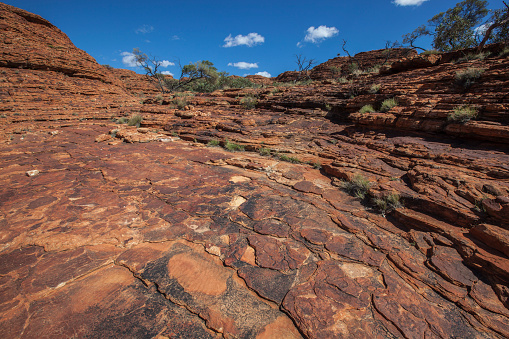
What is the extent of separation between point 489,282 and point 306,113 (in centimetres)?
831

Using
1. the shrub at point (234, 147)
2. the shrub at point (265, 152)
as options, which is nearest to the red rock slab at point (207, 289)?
the shrub at point (265, 152)

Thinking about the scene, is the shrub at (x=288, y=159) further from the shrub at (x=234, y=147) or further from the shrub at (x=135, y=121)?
the shrub at (x=135, y=121)

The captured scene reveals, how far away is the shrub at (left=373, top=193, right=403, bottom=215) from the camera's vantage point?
11.2 ft

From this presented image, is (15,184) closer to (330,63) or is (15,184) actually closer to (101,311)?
(101,311)

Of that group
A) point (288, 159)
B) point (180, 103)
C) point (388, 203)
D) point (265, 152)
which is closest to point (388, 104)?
point (288, 159)

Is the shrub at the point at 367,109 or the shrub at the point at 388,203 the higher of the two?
the shrub at the point at 367,109

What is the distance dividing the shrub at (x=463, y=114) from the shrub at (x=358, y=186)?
321cm

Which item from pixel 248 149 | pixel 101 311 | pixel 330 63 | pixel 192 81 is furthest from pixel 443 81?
pixel 192 81

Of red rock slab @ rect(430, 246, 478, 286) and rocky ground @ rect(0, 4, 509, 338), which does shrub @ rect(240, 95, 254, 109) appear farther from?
red rock slab @ rect(430, 246, 478, 286)

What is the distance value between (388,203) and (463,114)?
3773 mm

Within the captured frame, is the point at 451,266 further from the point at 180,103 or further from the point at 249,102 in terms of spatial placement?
the point at 180,103

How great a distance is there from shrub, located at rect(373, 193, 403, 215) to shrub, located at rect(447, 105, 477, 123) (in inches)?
139

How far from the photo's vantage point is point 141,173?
438cm

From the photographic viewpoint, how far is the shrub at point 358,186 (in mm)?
3923
